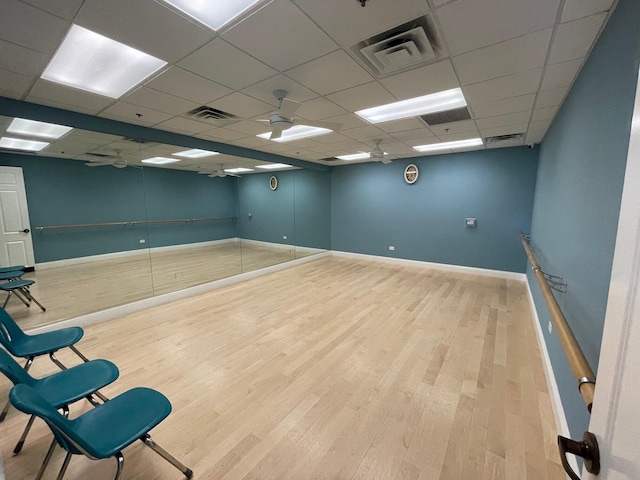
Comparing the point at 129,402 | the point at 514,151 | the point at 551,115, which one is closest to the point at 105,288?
the point at 129,402

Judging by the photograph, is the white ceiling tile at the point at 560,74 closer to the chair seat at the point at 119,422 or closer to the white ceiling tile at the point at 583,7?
the white ceiling tile at the point at 583,7

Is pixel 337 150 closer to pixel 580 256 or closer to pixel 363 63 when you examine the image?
pixel 363 63

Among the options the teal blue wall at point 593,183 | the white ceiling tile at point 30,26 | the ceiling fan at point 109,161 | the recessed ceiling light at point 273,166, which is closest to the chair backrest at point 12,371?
the white ceiling tile at point 30,26

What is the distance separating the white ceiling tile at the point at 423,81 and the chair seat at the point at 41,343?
3.68 meters

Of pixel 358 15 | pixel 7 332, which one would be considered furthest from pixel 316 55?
pixel 7 332

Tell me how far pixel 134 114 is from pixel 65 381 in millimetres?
3144

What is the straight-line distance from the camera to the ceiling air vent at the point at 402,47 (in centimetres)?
185

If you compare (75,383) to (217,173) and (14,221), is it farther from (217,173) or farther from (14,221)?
(217,173)

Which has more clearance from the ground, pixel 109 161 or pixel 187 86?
pixel 187 86

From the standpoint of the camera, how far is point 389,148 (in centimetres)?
552

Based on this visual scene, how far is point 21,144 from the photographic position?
11.9 ft

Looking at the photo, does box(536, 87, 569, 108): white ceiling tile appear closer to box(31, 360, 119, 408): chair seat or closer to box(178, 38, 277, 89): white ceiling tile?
box(178, 38, 277, 89): white ceiling tile

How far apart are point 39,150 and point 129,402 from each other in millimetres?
4657

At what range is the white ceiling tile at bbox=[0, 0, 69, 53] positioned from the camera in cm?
160
